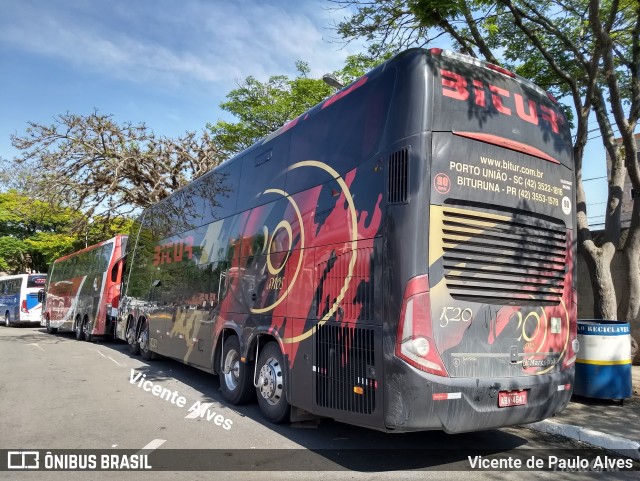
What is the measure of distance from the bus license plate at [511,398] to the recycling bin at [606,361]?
2819 millimetres

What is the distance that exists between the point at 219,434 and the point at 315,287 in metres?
2.17

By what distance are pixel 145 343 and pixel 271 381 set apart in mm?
7002

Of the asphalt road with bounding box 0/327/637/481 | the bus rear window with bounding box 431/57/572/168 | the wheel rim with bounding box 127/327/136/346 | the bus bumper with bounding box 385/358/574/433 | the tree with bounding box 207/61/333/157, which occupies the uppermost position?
the tree with bounding box 207/61/333/157

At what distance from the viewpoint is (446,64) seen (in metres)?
5.21

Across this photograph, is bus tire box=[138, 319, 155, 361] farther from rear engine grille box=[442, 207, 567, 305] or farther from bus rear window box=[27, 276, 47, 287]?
bus rear window box=[27, 276, 47, 287]

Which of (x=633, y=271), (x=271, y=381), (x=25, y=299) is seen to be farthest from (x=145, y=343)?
(x=25, y=299)

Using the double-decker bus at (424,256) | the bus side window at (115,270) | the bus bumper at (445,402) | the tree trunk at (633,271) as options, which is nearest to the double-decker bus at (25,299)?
the bus side window at (115,270)

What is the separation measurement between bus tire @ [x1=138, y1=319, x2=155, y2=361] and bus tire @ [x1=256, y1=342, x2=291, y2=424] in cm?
622

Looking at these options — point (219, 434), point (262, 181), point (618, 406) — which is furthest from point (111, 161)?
point (618, 406)

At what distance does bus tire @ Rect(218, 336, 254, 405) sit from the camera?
287 inches

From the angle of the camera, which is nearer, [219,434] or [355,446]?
[355,446]

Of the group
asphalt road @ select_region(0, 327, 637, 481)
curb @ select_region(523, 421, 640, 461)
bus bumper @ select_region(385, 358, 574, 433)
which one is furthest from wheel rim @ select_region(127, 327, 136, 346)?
bus bumper @ select_region(385, 358, 574, 433)

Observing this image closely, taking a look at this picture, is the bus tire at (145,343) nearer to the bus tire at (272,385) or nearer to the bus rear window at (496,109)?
the bus tire at (272,385)

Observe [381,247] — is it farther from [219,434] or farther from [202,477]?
[219,434]
